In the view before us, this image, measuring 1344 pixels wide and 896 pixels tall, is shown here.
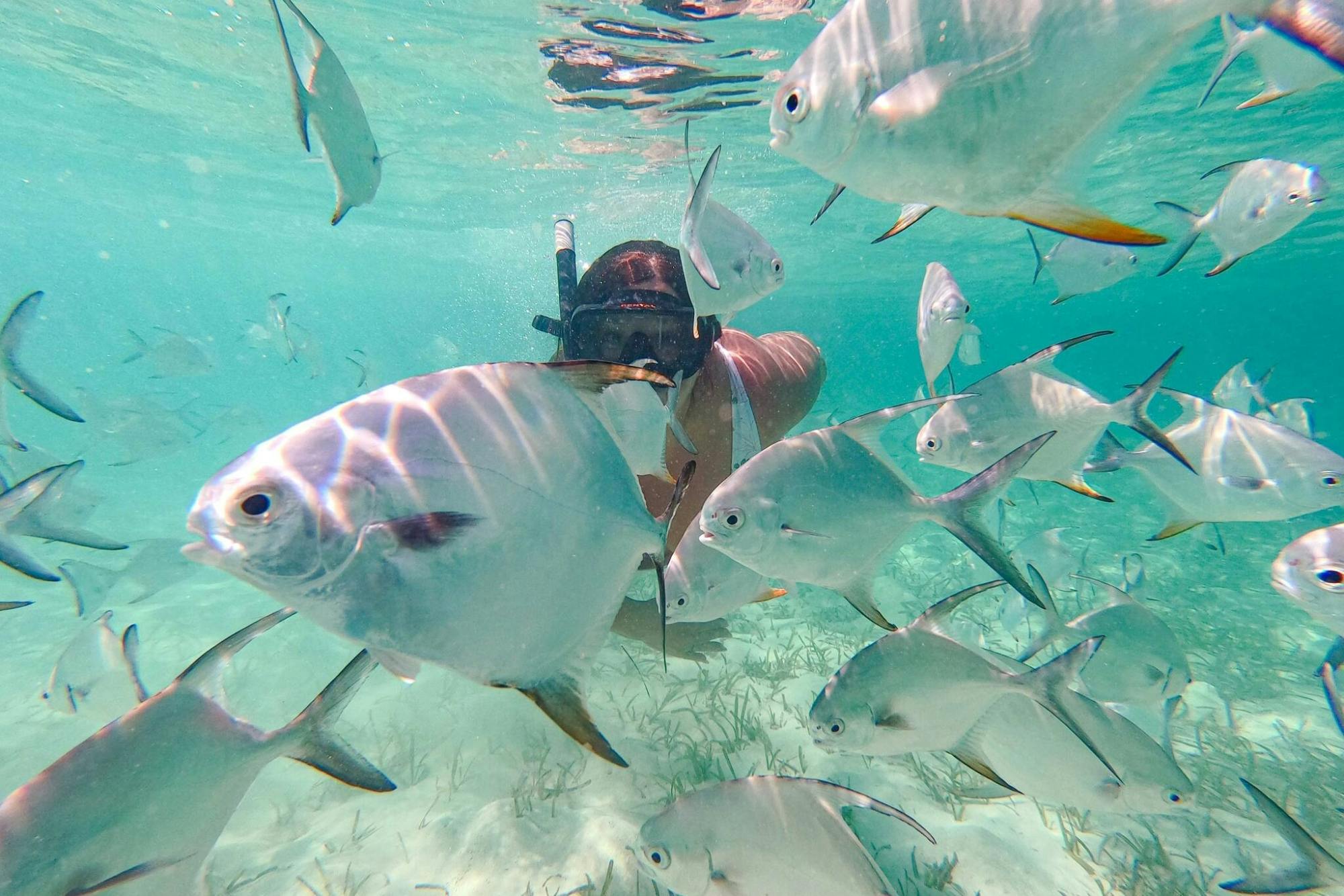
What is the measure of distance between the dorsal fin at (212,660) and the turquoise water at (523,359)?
350mm

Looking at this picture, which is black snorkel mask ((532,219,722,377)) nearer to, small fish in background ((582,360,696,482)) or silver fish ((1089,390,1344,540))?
small fish in background ((582,360,696,482))

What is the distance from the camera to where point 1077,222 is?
1.13 metres

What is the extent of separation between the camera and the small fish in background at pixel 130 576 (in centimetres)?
600

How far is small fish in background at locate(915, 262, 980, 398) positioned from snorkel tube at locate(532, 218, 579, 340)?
6.48 feet

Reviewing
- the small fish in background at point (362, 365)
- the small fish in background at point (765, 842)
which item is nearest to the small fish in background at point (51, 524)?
the small fish in background at point (765, 842)

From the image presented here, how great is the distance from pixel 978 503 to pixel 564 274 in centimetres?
245

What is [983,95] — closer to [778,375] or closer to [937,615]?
[937,615]

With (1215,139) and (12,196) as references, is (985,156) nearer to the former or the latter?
(1215,139)

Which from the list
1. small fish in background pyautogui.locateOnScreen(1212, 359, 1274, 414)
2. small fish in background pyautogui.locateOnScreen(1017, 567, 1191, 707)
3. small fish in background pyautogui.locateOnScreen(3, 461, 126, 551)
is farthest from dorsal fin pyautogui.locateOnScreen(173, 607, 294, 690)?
small fish in background pyautogui.locateOnScreen(1212, 359, 1274, 414)

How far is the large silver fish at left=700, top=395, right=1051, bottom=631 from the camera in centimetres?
205

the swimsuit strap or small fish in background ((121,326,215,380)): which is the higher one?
small fish in background ((121,326,215,380))

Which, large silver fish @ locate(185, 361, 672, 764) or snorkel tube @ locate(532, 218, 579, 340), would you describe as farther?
snorkel tube @ locate(532, 218, 579, 340)

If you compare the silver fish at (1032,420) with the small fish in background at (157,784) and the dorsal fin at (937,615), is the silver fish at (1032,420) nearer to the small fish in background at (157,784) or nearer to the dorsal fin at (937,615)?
the dorsal fin at (937,615)

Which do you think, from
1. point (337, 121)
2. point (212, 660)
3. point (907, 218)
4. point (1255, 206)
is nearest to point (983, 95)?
point (907, 218)
